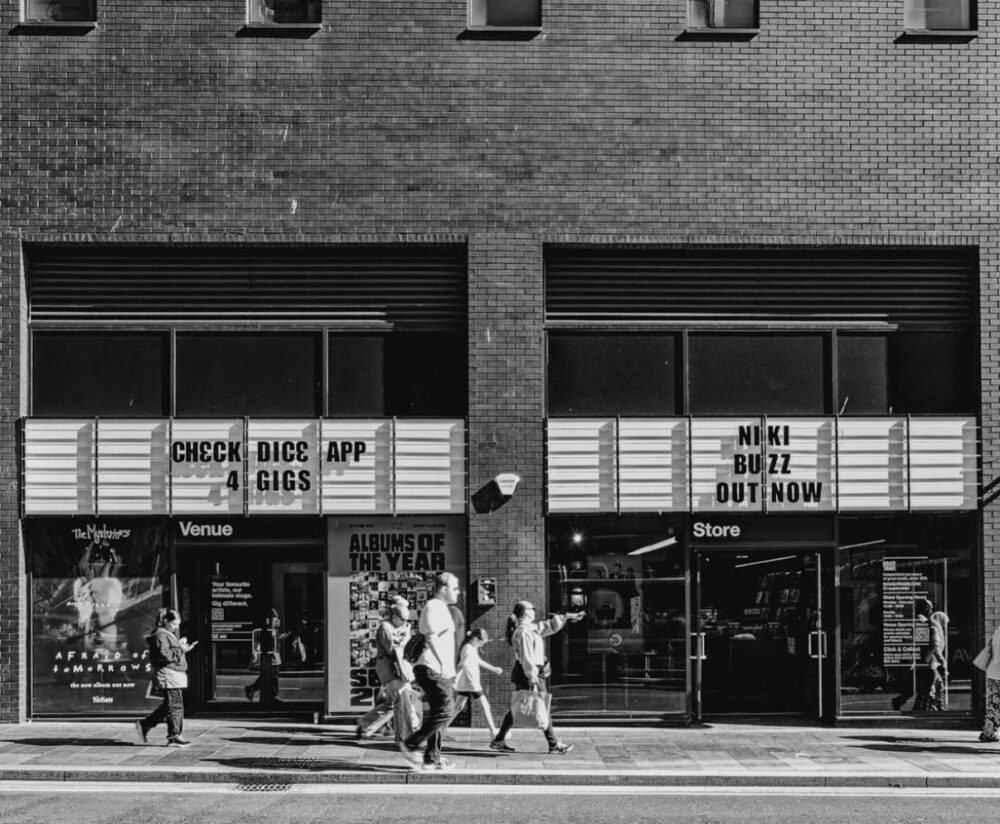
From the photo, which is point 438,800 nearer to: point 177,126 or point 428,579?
point 428,579

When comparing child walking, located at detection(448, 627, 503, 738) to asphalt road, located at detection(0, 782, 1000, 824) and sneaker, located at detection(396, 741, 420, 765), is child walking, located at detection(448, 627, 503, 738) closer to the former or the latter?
sneaker, located at detection(396, 741, 420, 765)

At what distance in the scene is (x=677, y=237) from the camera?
51.4 ft

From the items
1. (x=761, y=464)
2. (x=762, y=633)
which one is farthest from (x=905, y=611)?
(x=761, y=464)

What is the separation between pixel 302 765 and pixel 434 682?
5.35 feet

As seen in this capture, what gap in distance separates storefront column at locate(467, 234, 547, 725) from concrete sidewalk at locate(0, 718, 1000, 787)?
5.52 ft

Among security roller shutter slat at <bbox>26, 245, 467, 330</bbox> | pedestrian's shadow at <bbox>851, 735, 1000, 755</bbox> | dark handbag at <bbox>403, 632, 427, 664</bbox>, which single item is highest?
security roller shutter slat at <bbox>26, 245, 467, 330</bbox>

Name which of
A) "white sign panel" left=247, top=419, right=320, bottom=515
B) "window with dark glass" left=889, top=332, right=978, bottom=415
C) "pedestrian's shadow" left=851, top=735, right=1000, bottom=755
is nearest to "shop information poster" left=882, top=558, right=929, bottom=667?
"pedestrian's shadow" left=851, top=735, right=1000, bottom=755

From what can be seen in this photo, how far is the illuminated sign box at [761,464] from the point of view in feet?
50.8

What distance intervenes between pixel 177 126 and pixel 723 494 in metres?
8.16

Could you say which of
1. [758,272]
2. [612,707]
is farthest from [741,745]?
[758,272]

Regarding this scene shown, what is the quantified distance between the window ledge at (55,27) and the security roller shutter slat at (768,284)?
6384mm

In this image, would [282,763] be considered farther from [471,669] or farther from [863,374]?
[863,374]

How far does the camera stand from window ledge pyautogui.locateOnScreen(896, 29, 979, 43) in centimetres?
1588

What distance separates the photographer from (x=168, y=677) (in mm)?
13664
